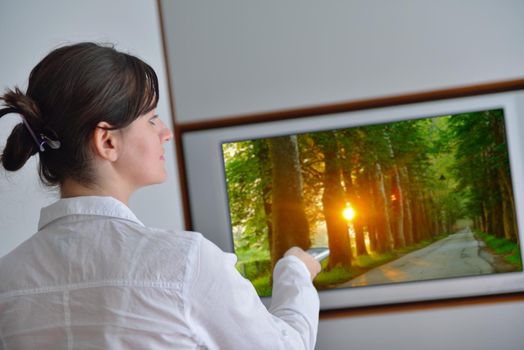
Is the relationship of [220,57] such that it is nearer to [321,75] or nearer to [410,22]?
[321,75]

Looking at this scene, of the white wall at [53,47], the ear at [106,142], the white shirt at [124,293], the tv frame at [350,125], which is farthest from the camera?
the tv frame at [350,125]

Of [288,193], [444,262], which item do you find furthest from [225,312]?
[444,262]

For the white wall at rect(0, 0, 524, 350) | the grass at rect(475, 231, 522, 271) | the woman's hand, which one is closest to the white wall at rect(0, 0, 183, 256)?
the white wall at rect(0, 0, 524, 350)

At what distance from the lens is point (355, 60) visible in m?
1.82

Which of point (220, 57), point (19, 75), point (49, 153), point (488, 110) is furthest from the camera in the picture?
point (220, 57)

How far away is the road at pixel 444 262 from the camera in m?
1.77

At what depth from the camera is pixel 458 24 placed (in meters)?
1.79

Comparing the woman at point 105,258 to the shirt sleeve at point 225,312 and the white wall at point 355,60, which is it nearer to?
the shirt sleeve at point 225,312

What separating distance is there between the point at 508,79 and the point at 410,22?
1.12 feet

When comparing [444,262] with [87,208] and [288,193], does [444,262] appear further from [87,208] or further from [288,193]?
[87,208]

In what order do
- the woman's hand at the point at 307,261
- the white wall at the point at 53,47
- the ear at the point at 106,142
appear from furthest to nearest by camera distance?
the white wall at the point at 53,47, the woman's hand at the point at 307,261, the ear at the point at 106,142

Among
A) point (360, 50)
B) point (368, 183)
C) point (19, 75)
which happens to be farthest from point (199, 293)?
point (360, 50)

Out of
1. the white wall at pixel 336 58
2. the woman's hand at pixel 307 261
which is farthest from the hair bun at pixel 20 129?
the white wall at pixel 336 58

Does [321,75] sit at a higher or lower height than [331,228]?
higher
